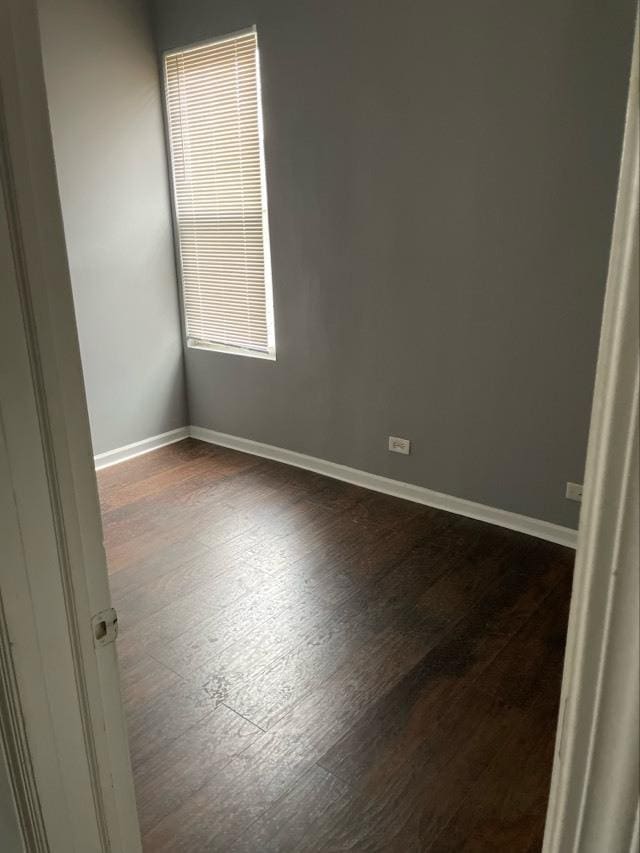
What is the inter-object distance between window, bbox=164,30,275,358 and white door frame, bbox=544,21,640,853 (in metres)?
3.58

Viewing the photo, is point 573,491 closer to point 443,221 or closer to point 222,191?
point 443,221

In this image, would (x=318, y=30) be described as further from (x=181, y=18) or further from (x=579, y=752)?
(x=579, y=752)

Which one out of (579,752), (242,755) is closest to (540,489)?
(242,755)

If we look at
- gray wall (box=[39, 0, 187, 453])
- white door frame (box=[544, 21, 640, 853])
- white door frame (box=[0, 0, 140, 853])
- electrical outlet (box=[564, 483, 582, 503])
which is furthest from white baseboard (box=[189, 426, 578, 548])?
white door frame (box=[544, 21, 640, 853])

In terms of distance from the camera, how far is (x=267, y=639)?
244 cm

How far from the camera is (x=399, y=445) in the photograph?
356cm

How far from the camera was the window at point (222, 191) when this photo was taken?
146 inches

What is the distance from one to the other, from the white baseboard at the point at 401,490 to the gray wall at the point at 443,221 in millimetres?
54

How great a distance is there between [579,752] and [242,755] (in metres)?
1.63

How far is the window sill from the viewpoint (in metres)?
4.07

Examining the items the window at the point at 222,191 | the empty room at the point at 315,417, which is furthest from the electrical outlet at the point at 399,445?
the window at the point at 222,191

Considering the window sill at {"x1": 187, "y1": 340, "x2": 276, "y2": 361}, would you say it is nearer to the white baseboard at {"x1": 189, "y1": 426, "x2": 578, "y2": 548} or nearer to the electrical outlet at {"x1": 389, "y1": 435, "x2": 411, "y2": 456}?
the white baseboard at {"x1": 189, "y1": 426, "x2": 578, "y2": 548}

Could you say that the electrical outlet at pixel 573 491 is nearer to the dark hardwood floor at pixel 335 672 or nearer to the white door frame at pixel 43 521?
the dark hardwood floor at pixel 335 672

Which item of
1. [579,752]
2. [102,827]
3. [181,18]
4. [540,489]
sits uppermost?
[181,18]
